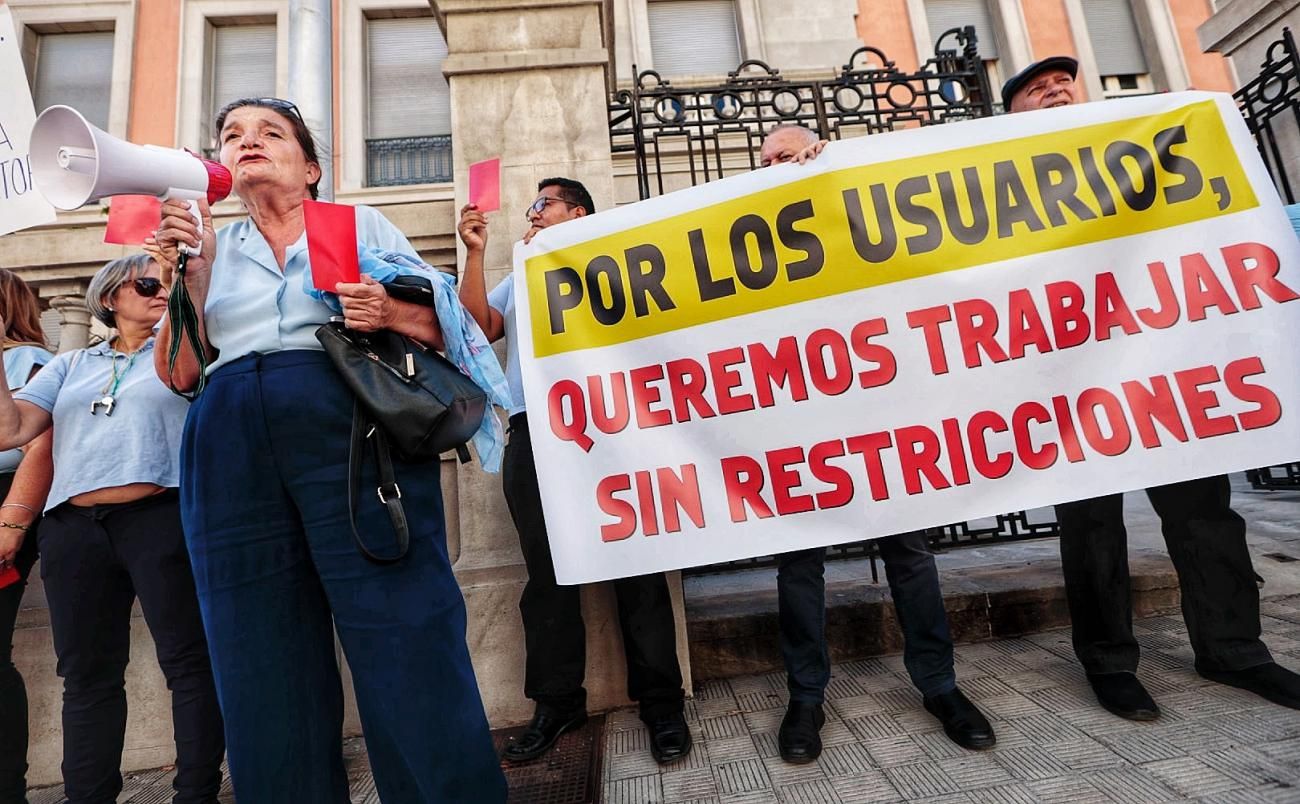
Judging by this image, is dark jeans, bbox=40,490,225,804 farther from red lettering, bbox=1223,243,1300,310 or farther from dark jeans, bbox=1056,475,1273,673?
red lettering, bbox=1223,243,1300,310

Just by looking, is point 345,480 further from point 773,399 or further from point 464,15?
point 464,15

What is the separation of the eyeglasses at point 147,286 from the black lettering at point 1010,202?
3.07 m

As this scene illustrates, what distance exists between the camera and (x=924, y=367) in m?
2.21

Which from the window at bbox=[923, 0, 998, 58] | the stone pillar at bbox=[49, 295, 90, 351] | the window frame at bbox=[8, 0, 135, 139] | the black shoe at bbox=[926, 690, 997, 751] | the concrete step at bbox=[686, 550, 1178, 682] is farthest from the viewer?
the window at bbox=[923, 0, 998, 58]

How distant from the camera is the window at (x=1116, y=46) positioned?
1171cm

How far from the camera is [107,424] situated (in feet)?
7.22

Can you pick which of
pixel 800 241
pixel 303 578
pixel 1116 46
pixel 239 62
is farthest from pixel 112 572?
pixel 1116 46

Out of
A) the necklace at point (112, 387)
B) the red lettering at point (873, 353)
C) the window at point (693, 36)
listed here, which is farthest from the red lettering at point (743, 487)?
the window at point (693, 36)

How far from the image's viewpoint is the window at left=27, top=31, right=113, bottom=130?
33.5 ft

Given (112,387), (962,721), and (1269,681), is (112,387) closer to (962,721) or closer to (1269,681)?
(962,721)

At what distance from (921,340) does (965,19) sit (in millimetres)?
12438

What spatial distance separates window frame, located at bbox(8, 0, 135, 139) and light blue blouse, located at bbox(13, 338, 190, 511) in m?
10.6

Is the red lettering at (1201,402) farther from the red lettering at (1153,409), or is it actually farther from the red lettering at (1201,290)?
the red lettering at (1201,290)

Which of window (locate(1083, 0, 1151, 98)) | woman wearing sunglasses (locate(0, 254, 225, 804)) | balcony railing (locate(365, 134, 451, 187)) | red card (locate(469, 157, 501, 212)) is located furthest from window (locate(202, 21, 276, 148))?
window (locate(1083, 0, 1151, 98))
